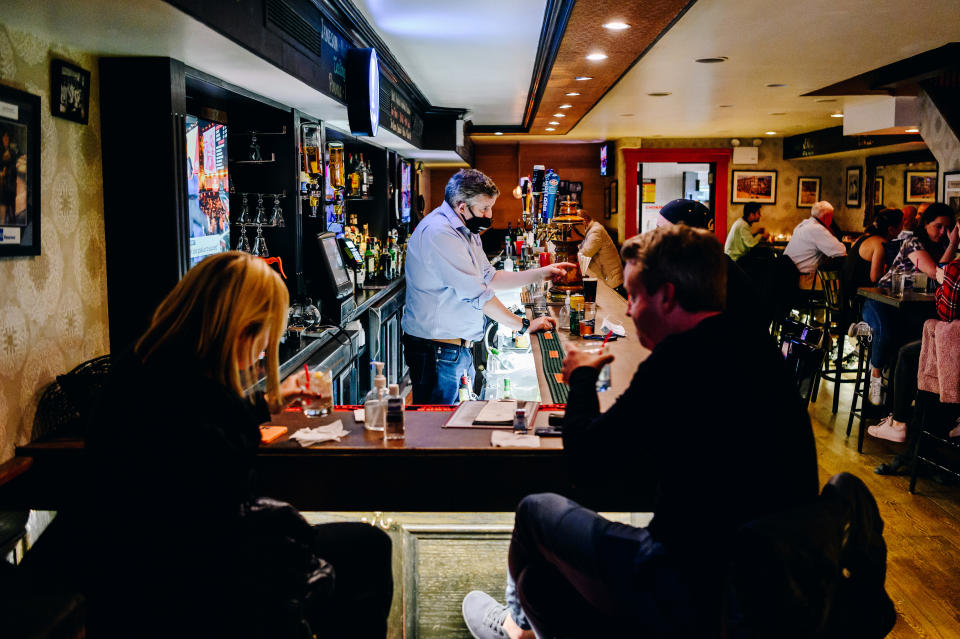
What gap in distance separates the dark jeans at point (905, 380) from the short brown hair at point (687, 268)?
378 cm

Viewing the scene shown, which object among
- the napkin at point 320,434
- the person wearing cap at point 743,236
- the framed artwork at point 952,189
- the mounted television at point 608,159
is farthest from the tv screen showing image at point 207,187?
the mounted television at point 608,159

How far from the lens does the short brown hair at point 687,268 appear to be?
5.86 feet

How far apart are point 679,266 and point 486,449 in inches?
35.0

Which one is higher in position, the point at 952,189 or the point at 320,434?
the point at 952,189

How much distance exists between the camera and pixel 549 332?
429cm

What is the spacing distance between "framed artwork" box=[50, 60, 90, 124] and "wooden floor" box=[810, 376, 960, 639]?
11.6ft

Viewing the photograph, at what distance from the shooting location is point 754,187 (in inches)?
548

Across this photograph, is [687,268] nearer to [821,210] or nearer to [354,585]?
[354,585]

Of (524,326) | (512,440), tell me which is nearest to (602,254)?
(524,326)

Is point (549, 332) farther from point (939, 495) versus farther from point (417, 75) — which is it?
point (417, 75)

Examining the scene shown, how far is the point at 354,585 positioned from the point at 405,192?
7864 millimetres

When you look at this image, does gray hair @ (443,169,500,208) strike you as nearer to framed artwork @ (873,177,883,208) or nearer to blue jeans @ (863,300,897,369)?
blue jeans @ (863,300,897,369)

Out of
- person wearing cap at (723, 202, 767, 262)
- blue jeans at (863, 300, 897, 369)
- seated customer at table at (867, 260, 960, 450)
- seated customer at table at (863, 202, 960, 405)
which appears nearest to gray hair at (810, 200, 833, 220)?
seated customer at table at (863, 202, 960, 405)

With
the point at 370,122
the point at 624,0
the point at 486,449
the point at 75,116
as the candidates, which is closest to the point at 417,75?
the point at 370,122
